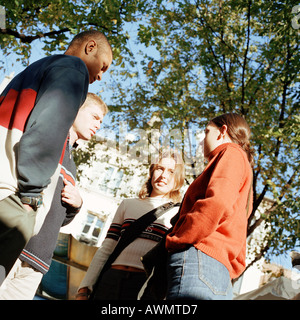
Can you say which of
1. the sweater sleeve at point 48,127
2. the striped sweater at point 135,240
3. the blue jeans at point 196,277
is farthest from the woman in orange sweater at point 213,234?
the sweater sleeve at point 48,127

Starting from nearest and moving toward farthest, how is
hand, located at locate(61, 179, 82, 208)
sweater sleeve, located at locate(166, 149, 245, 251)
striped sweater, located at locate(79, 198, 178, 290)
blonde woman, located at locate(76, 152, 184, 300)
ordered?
1. sweater sleeve, located at locate(166, 149, 245, 251)
2. hand, located at locate(61, 179, 82, 208)
3. blonde woman, located at locate(76, 152, 184, 300)
4. striped sweater, located at locate(79, 198, 178, 290)

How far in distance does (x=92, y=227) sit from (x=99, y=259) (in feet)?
71.6

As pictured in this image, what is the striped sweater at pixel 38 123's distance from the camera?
139 centimetres

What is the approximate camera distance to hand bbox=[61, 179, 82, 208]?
2.14 m

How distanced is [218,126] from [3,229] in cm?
169

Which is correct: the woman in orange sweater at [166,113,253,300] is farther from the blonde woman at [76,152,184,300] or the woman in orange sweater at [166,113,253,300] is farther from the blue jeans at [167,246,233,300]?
the blonde woman at [76,152,184,300]

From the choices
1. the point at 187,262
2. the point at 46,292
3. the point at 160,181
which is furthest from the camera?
the point at 46,292

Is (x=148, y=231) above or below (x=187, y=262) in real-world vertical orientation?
above

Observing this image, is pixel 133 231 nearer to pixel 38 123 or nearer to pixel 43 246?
pixel 43 246

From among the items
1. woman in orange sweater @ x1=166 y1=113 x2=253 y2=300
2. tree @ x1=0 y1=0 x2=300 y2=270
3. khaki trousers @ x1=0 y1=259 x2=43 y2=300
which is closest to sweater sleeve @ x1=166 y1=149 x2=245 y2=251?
woman in orange sweater @ x1=166 y1=113 x2=253 y2=300

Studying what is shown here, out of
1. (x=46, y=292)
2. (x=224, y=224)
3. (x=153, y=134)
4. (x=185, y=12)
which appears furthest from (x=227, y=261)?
(x=185, y=12)

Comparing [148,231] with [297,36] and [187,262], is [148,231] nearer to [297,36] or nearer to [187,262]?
[187,262]

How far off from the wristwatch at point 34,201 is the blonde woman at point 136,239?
3.83ft
